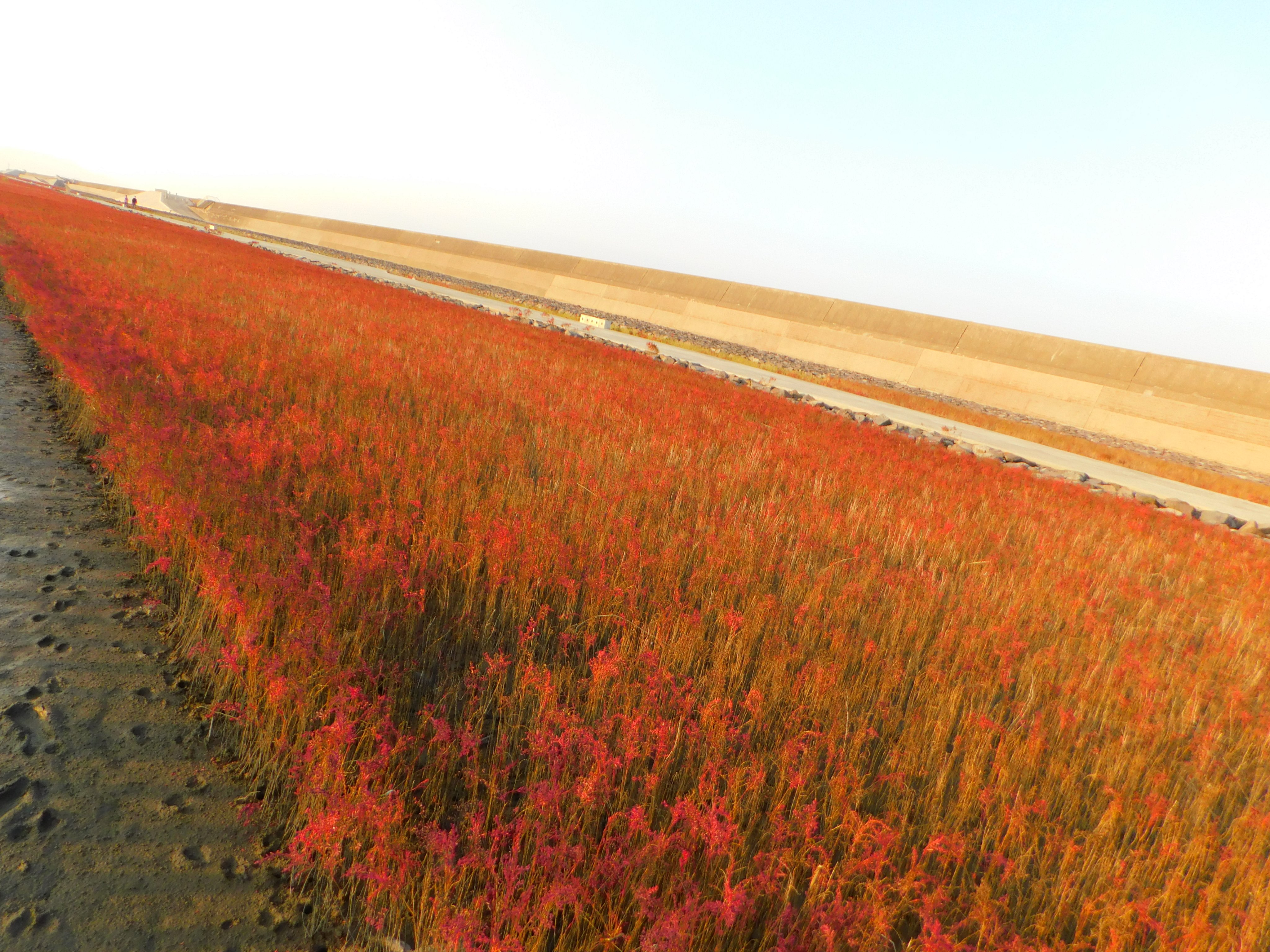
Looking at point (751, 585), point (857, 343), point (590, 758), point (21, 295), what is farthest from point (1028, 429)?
point (21, 295)

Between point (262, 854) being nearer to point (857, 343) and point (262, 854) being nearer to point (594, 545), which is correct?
point (594, 545)

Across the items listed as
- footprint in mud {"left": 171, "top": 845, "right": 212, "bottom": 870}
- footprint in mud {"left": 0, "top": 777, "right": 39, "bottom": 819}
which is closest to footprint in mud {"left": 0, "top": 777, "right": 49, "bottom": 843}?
footprint in mud {"left": 0, "top": 777, "right": 39, "bottom": 819}

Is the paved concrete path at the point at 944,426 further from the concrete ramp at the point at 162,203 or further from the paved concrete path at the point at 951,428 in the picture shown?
the concrete ramp at the point at 162,203

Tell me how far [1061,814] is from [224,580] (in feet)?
12.9

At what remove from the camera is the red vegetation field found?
1.93m

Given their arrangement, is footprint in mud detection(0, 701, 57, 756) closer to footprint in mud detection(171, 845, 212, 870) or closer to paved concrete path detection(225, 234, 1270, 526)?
footprint in mud detection(171, 845, 212, 870)

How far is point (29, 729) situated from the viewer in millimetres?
2424

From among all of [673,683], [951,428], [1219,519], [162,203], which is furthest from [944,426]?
[162,203]

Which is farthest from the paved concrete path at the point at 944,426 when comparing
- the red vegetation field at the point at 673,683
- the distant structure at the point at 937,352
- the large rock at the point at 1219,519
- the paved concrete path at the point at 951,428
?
the distant structure at the point at 937,352

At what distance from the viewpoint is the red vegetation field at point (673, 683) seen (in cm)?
193

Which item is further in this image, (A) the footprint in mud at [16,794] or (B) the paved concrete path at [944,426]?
(B) the paved concrete path at [944,426]

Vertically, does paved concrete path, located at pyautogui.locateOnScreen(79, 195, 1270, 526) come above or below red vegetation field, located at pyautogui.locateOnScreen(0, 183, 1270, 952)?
above

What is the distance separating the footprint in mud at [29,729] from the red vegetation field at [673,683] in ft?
1.80

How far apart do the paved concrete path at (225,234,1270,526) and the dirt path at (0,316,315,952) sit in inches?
551
